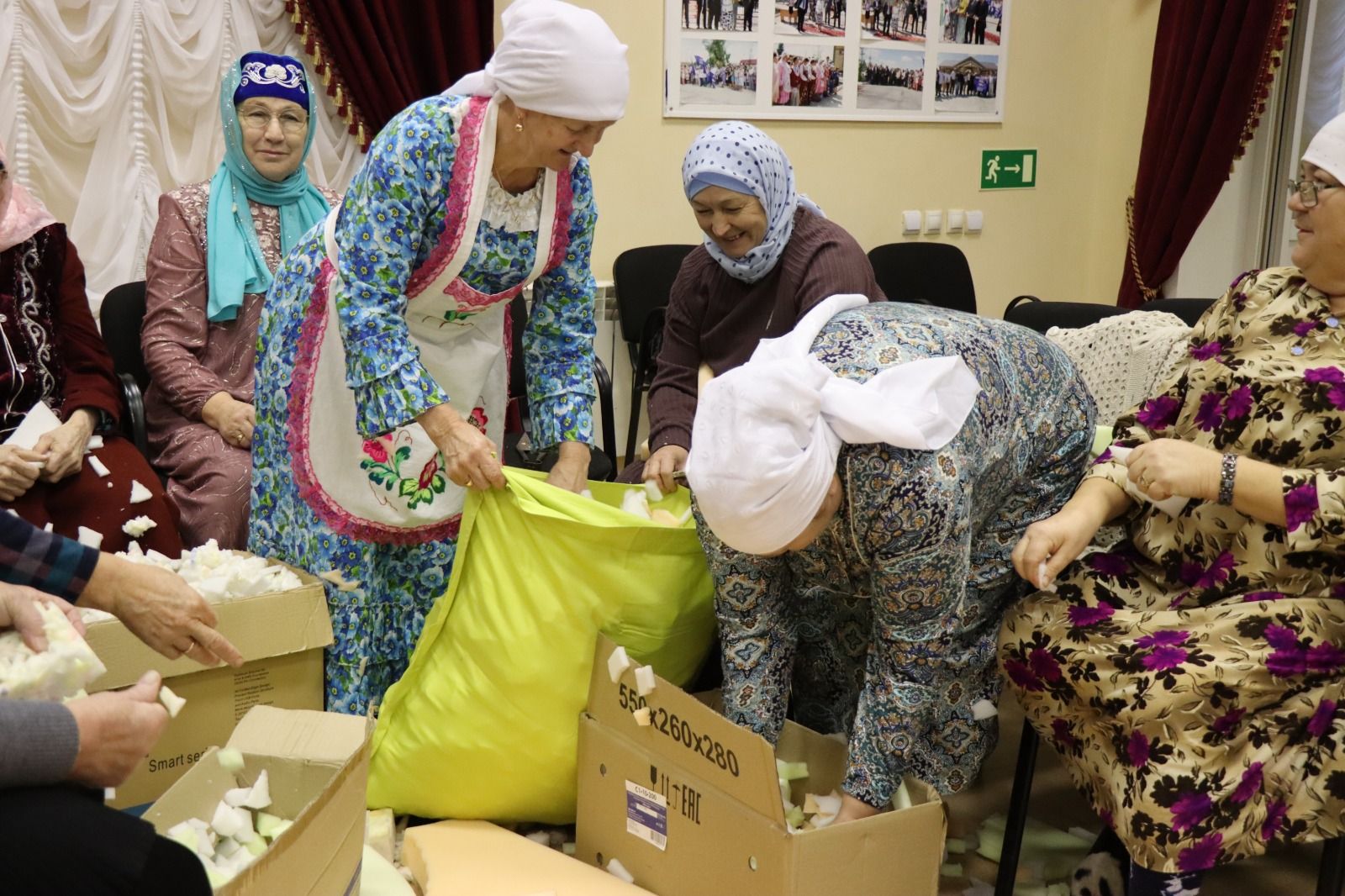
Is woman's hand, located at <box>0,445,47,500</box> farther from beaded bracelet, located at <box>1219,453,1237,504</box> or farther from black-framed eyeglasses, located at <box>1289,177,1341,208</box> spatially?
black-framed eyeglasses, located at <box>1289,177,1341,208</box>

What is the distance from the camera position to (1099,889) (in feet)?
5.98

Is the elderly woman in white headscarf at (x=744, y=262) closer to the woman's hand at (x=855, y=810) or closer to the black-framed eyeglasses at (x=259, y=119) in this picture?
the woman's hand at (x=855, y=810)

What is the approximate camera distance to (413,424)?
6.66 ft

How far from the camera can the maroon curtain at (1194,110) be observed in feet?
14.3

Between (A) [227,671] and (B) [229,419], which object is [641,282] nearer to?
(B) [229,419]

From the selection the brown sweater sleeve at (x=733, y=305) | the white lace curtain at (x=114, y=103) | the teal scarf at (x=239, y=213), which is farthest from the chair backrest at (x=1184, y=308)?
the white lace curtain at (x=114, y=103)

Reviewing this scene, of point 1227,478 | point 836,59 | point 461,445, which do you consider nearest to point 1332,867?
point 1227,478

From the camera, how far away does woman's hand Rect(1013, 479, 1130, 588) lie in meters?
1.69

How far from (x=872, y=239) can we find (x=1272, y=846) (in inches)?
122

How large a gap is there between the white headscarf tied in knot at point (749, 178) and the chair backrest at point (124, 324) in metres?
1.33

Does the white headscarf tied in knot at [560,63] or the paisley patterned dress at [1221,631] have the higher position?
the white headscarf tied in knot at [560,63]

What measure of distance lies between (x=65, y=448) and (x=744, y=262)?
1405 mm

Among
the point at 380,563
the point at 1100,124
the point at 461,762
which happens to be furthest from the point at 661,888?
the point at 1100,124

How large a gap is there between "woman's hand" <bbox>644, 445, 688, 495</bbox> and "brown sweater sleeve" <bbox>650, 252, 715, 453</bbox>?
0.20 m
